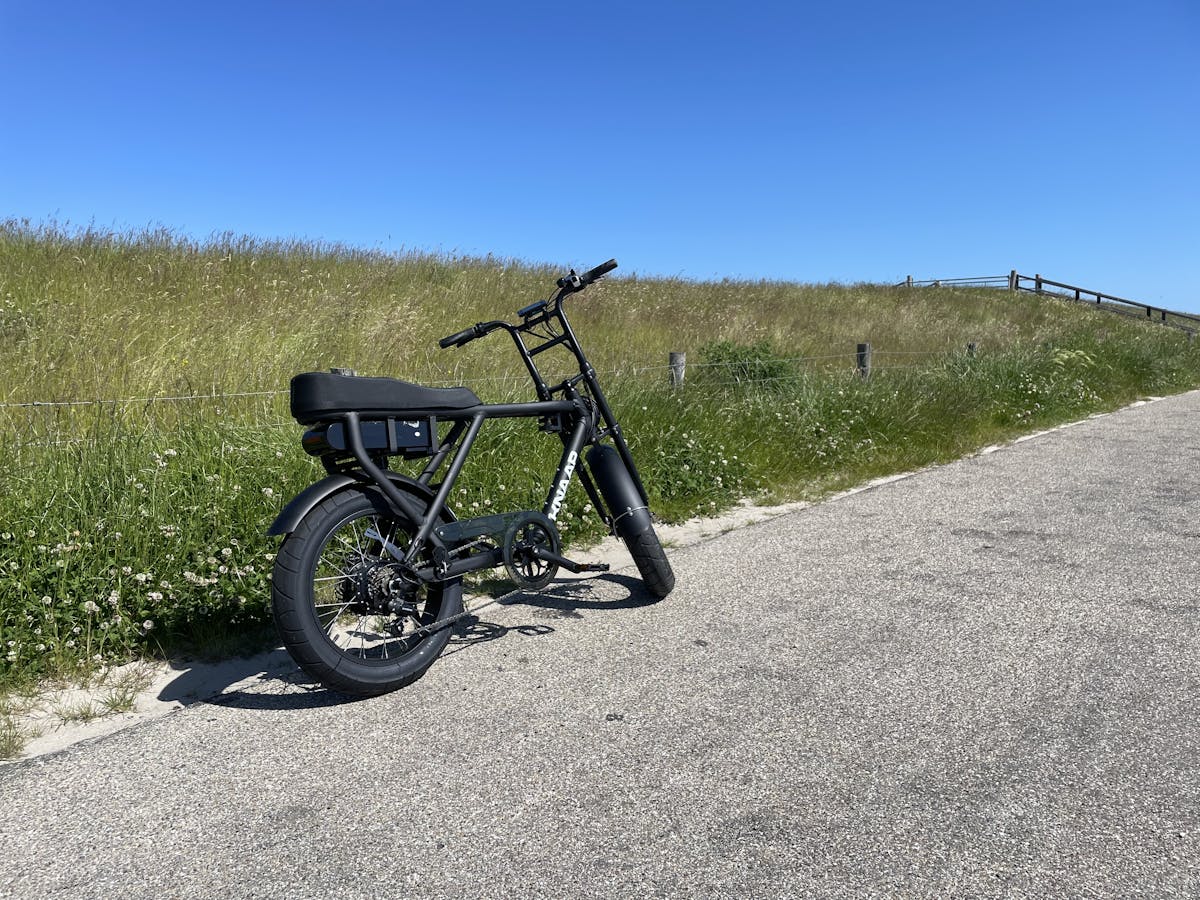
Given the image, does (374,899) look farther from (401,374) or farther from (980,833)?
(401,374)

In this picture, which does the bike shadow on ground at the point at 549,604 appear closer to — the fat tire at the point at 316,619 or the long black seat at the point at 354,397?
the fat tire at the point at 316,619

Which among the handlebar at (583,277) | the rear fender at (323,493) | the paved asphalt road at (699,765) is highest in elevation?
the handlebar at (583,277)

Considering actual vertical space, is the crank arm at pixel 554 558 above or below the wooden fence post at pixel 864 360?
below

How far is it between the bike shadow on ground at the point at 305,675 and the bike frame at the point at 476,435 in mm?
430

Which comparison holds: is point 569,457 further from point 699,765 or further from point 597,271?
point 699,765

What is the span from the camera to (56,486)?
3.96 m

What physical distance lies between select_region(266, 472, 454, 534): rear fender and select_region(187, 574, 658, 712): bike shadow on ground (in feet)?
2.04

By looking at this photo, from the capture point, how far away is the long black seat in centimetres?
302

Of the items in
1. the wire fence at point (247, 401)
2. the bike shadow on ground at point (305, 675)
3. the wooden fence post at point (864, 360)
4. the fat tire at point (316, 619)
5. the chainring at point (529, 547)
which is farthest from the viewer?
the wooden fence post at point (864, 360)

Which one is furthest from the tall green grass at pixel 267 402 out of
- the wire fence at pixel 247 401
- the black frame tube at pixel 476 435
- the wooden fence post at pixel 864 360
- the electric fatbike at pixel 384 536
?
the black frame tube at pixel 476 435

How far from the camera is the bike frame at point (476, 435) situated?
3242 mm

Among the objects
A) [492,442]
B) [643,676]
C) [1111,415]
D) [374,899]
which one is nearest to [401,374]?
[492,442]

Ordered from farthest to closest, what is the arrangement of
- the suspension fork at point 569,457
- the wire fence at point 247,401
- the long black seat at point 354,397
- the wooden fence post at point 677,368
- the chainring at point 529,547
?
the wooden fence post at point 677,368 → the wire fence at point 247,401 → the suspension fork at point 569,457 → the chainring at point 529,547 → the long black seat at point 354,397

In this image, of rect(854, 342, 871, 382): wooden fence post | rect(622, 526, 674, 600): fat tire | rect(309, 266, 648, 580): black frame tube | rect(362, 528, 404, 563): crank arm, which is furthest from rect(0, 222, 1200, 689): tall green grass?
rect(622, 526, 674, 600): fat tire
